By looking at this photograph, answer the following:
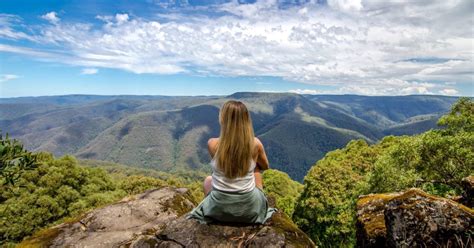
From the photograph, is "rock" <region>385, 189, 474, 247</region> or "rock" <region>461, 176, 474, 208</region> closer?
"rock" <region>385, 189, 474, 247</region>

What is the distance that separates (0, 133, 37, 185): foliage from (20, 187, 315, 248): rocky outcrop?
3.17 meters

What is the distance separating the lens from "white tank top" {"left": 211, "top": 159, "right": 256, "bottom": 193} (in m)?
6.96

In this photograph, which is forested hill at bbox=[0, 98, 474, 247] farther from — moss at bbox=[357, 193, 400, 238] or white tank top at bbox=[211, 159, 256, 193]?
white tank top at bbox=[211, 159, 256, 193]

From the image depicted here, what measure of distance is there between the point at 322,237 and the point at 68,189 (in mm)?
28126

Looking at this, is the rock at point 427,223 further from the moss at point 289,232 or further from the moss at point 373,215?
the moss at point 289,232

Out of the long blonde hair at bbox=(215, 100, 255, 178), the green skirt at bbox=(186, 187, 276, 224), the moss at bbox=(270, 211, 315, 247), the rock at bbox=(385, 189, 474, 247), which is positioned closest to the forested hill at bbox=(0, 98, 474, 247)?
the rock at bbox=(385, 189, 474, 247)

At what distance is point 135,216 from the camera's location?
35.7 ft

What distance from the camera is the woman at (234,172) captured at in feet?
21.8

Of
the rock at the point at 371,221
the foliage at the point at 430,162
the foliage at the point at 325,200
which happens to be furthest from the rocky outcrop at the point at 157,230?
the foliage at the point at 325,200

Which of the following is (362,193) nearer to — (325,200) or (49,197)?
(325,200)

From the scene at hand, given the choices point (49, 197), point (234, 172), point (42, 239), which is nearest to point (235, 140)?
point (234, 172)

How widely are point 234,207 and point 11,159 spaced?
5178 mm

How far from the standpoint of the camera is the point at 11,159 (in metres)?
6.59

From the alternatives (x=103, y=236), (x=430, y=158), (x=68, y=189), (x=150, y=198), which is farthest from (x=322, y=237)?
(x=68, y=189)
